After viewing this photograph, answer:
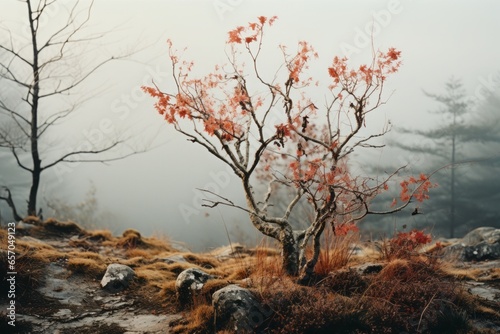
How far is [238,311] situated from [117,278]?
109 inches

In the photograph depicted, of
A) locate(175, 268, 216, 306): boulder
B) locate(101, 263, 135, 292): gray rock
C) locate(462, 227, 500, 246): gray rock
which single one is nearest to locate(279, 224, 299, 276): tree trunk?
locate(175, 268, 216, 306): boulder

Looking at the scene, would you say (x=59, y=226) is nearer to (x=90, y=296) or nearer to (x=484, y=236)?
(x=90, y=296)

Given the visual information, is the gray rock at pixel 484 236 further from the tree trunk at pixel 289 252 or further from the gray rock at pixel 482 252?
the tree trunk at pixel 289 252

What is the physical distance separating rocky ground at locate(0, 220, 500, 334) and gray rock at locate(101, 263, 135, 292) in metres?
0.08

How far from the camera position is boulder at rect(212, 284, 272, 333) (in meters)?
4.47

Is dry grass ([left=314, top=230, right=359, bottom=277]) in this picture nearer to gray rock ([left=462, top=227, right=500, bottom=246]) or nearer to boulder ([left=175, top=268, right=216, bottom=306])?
boulder ([left=175, top=268, right=216, bottom=306])

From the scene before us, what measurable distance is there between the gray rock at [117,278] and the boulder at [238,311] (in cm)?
226

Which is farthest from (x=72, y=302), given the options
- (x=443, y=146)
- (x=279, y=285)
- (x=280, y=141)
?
(x=443, y=146)

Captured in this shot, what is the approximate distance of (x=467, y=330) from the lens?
4828mm

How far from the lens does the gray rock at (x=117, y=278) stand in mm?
6302

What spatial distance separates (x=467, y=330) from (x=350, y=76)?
350cm

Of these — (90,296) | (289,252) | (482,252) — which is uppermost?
(289,252)

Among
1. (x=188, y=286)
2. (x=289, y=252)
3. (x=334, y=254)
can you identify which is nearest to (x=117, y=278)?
(x=188, y=286)

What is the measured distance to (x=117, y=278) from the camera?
639 cm
